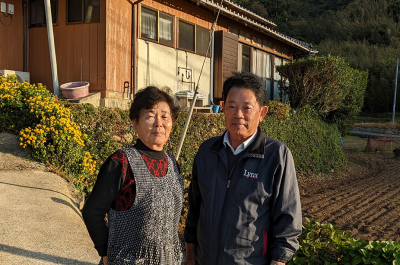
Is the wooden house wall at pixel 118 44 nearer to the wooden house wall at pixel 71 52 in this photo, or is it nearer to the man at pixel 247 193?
the wooden house wall at pixel 71 52

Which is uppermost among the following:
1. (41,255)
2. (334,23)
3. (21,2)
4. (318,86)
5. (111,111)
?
(334,23)

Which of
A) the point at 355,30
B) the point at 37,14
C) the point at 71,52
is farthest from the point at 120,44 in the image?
the point at 355,30

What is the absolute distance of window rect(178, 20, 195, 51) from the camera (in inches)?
407

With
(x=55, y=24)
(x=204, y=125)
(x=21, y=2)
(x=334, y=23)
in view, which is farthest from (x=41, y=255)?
(x=334, y=23)

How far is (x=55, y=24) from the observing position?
8797 mm

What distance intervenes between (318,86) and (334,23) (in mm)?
55874

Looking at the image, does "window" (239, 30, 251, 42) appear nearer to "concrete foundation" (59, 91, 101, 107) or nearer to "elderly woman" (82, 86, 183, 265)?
"concrete foundation" (59, 91, 101, 107)

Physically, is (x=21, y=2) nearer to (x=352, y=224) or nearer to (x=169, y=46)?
A: (x=169, y=46)

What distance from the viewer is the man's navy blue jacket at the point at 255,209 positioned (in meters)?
1.98

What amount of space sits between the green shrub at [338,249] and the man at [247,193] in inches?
57.5

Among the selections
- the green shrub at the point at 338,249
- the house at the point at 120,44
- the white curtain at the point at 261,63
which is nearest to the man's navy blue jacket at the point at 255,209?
the green shrub at the point at 338,249

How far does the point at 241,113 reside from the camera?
2.15 m

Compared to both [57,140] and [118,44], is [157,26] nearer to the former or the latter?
[118,44]

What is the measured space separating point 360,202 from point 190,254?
7834mm
